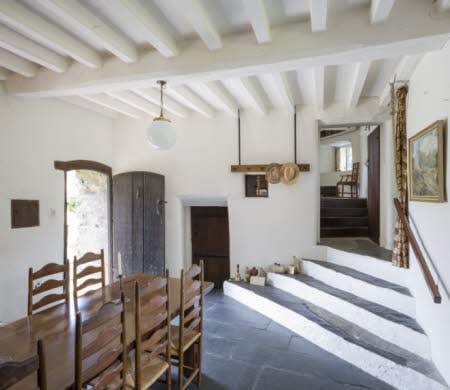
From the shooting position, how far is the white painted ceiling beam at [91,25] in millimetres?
1767

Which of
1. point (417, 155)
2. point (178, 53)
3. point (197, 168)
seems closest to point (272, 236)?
point (197, 168)

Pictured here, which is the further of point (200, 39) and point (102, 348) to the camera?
point (200, 39)

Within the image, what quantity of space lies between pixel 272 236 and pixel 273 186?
0.75m

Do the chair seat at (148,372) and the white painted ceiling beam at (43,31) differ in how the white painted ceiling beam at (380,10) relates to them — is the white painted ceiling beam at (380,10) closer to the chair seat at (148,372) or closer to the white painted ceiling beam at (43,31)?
Answer: the white painted ceiling beam at (43,31)

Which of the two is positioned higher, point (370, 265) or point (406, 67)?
point (406, 67)

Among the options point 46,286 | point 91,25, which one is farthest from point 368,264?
point 91,25

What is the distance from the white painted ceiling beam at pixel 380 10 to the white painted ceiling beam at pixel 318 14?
0.29 m

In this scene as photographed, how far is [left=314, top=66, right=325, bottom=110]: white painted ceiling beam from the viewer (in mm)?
2783

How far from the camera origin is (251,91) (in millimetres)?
3326

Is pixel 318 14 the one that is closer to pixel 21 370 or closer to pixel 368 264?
pixel 21 370

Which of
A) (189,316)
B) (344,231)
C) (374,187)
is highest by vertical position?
(374,187)

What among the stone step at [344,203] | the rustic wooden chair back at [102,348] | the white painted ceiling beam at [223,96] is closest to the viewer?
the rustic wooden chair back at [102,348]

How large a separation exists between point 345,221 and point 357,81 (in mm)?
2837

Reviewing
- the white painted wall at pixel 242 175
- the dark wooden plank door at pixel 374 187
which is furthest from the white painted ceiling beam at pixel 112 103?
the dark wooden plank door at pixel 374 187
